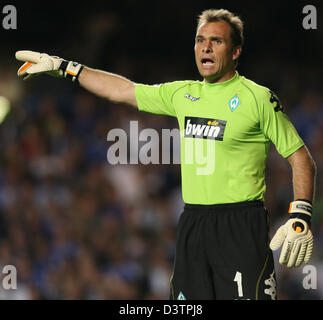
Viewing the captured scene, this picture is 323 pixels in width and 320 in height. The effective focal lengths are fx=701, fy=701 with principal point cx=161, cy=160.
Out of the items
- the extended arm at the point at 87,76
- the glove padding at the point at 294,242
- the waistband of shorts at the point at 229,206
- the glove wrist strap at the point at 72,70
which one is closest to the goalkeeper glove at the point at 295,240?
the glove padding at the point at 294,242

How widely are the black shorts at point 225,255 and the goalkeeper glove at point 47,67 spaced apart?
1.16 metres

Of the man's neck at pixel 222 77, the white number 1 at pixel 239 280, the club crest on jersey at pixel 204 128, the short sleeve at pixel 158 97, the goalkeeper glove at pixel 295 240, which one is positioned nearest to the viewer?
the goalkeeper glove at pixel 295 240

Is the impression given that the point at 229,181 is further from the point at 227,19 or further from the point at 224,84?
the point at 227,19

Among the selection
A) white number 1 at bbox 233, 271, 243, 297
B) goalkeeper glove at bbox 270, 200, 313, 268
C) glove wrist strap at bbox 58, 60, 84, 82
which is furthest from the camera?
glove wrist strap at bbox 58, 60, 84, 82

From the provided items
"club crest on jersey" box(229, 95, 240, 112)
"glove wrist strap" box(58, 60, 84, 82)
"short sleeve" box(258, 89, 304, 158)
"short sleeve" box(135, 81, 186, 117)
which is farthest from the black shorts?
"glove wrist strap" box(58, 60, 84, 82)

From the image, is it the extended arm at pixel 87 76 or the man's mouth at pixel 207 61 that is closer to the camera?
the man's mouth at pixel 207 61

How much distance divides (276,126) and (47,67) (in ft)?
4.91

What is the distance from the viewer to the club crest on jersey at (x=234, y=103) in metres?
3.93

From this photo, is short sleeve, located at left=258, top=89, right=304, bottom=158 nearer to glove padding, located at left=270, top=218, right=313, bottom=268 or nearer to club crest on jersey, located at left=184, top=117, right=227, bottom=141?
club crest on jersey, located at left=184, top=117, right=227, bottom=141

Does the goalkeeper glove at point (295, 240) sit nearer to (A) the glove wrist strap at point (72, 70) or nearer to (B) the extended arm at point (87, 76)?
(B) the extended arm at point (87, 76)

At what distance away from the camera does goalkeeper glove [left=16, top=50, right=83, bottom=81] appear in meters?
4.38

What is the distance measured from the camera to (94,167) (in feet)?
26.7

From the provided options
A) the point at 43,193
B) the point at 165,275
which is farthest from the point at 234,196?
the point at 43,193

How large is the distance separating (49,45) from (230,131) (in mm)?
5977
